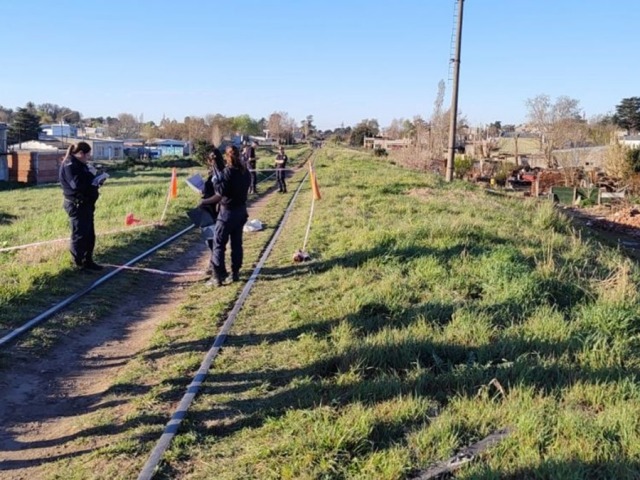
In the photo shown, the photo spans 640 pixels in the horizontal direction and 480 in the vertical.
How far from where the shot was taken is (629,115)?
4461 inches

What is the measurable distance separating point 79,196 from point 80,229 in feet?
1.72

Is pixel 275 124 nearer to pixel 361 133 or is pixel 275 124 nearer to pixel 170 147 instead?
pixel 361 133

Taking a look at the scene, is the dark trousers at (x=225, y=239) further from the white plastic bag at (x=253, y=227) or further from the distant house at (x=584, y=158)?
the distant house at (x=584, y=158)

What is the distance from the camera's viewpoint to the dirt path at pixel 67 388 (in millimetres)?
4489

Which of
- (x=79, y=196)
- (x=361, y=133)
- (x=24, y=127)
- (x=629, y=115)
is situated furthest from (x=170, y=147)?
(x=79, y=196)

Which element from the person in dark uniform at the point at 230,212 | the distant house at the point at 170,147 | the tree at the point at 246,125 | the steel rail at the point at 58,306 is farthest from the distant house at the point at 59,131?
the person in dark uniform at the point at 230,212

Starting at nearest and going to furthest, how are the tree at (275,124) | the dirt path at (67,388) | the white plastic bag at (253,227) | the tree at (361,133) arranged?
the dirt path at (67,388), the white plastic bag at (253,227), the tree at (361,133), the tree at (275,124)

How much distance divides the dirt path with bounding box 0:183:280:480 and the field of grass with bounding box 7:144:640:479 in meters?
0.17

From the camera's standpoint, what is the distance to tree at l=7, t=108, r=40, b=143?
4109 inches

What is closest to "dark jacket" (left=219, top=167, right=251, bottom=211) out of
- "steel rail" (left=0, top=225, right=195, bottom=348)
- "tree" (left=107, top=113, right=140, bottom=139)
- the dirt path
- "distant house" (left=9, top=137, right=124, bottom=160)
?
the dirt path

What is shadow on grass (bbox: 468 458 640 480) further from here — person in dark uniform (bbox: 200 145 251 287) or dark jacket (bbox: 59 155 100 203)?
dark jacket (bbox: 59 155 100 203)

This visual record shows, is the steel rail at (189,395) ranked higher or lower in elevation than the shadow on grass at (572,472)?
lower

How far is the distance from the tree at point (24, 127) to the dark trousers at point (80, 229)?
4174 inches

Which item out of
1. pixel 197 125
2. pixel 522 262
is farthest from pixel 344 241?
pixel 197 125
